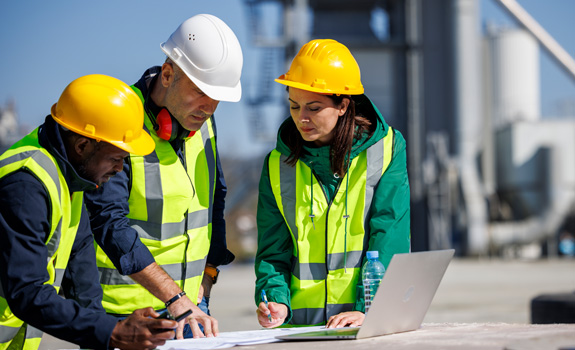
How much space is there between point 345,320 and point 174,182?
945 mm

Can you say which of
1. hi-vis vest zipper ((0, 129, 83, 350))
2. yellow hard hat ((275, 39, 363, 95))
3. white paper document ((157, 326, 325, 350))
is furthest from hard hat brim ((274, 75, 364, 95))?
hi-vis vest zipper ((0, 129, 83, 350))

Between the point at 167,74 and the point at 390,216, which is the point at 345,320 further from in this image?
the point at 167,74

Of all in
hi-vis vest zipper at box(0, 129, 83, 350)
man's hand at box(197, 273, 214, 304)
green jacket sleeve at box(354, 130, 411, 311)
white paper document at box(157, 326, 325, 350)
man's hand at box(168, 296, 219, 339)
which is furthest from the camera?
man's hand at box(197, 273, 214, 304)

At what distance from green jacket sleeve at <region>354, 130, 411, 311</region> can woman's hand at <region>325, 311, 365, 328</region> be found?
159 mm

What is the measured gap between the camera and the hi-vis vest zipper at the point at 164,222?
3252mm

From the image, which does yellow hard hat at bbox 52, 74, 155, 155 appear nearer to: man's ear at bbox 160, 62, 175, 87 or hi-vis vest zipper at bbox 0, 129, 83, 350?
hi-vis vest zipper at bbox 0, 129, 83, 350

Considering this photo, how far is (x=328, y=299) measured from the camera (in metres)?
3.26

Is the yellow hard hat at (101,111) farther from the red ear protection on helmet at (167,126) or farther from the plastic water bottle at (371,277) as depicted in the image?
the plastic water bottle at (371,277)

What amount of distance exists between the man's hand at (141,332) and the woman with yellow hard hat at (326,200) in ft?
3.16

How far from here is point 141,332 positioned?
225cm

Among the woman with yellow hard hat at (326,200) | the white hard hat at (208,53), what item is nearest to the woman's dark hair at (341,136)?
the woman with yellow hard hat at (326,200)

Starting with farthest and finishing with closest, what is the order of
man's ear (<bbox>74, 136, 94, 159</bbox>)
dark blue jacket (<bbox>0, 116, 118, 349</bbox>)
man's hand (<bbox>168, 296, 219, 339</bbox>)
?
1. man's hand (<bbox>168, 296, 219, 339</bbox>)
2. man's ear (<bbox>74, 136, 94, 159</bbox>)
3. dark blue jacket (<bbox>0, 116, 118, 349</bbox>)

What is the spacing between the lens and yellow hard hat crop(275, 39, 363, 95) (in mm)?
3332

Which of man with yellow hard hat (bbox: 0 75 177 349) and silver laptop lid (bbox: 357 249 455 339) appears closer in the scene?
man with yellow hard hat (bbox: 0 75 177 349)
